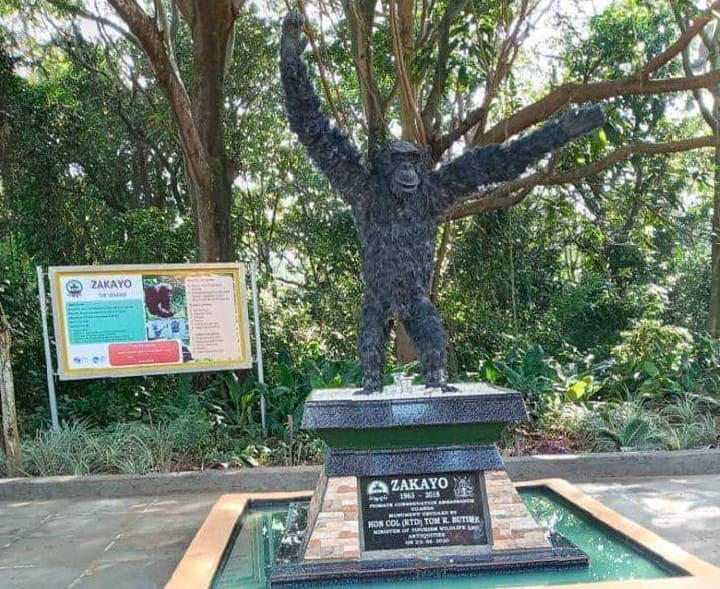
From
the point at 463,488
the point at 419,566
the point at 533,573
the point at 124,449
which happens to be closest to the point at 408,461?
the point at 463,488

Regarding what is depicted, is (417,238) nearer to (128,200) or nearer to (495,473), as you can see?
(495,473)

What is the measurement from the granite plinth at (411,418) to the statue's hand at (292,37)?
5.79 feet

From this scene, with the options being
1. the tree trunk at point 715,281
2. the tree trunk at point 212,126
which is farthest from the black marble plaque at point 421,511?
the tree trunk at point 715,281

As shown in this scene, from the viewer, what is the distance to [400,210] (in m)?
3.60

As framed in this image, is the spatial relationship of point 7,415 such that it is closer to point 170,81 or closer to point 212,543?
point 212,543

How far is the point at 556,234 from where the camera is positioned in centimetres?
1141

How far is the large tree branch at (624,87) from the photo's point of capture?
6.30 meters

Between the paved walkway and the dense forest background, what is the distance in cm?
71

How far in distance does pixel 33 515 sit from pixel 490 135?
552 cm

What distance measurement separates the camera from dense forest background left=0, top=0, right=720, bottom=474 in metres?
6.21

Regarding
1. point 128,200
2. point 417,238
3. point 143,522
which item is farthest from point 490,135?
point 128,200

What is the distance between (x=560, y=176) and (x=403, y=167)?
14.5 feet

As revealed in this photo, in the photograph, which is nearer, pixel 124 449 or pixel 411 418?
pixel 411 418

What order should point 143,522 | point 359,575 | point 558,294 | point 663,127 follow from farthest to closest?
point 558,294 < point 663,127 < point 143,522 < point 359,575
